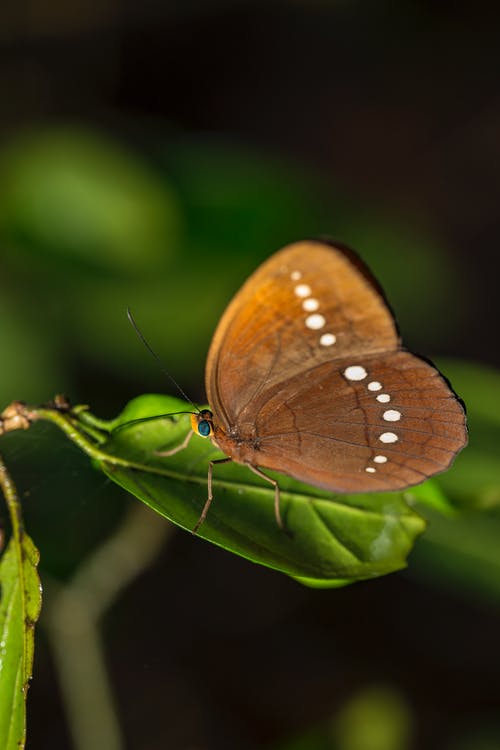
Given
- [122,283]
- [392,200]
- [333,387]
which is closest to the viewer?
[333,387]

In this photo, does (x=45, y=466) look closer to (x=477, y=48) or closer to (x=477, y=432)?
(x=477, y=432)

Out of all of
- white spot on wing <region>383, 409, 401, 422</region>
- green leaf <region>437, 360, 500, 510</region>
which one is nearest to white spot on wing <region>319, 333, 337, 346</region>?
white spot on wing <region>383, 409, 401, 422</region>

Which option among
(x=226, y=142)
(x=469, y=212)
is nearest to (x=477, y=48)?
(x=469, y=212)

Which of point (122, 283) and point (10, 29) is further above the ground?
point (10, 29)

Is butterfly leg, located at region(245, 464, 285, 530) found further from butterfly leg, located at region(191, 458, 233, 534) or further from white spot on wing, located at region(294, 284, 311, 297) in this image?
white spot on wing, located at region(294, 284, 311, 297)

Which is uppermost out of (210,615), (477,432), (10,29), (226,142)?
(10,29)

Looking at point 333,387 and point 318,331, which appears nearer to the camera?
point 318,331

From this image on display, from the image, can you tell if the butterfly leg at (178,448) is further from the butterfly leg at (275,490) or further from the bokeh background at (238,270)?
the bokeh background at (238,270)
